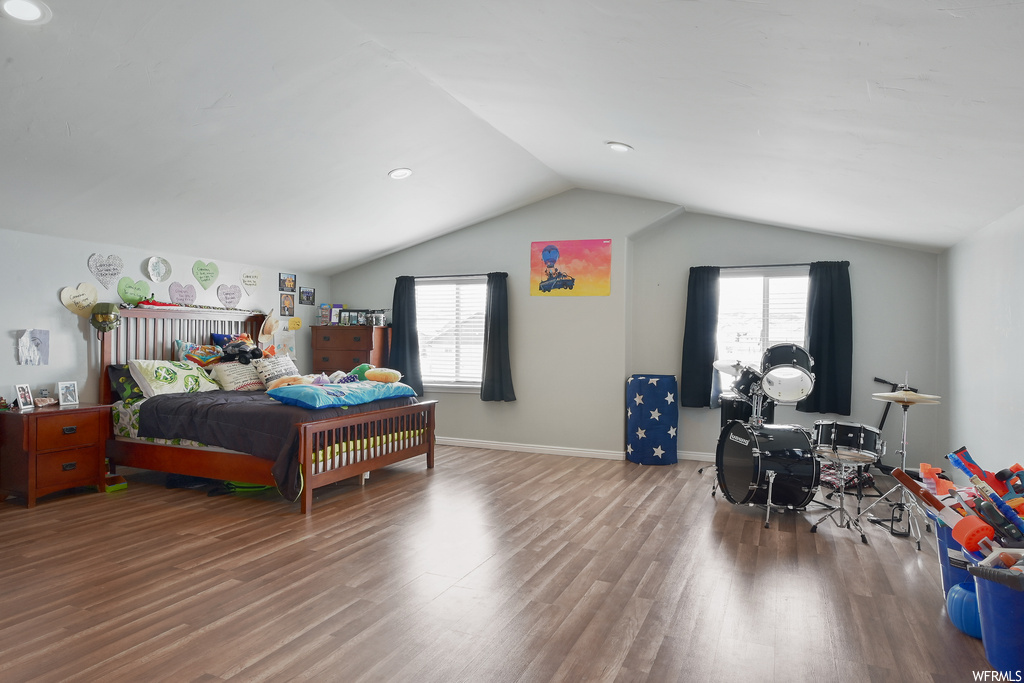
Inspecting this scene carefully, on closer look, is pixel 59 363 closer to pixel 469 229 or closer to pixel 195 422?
pixel 195 422

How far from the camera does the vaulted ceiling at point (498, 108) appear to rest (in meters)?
2.00

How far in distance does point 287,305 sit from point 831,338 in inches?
211

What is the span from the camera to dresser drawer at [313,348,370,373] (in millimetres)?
6297

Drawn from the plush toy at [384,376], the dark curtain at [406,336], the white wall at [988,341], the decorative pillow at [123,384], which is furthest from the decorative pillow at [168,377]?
the white wall at [988,341]

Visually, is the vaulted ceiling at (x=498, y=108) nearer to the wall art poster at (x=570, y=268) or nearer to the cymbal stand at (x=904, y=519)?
the wall art poster at (x=570, y=268)

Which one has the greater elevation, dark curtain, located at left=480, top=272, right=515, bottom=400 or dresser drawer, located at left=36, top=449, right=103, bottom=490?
dark curtain, located at left=480, top=272, right=515, bottom=400

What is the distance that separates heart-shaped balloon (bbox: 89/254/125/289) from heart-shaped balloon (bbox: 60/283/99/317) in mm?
107

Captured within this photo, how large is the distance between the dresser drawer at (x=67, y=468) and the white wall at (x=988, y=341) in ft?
19.2

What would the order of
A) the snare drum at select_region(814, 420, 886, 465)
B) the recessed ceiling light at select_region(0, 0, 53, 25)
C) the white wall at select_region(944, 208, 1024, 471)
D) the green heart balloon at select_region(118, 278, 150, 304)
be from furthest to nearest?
the green heart balloon at select_region(118, 278, 150, 304)
the snare drum at select_region(814, 420, 886, 465)
the white wall at select_region(944, 208, 1024, 471)
the recessed ceiling light at select_region(0, 0, 53, 25)

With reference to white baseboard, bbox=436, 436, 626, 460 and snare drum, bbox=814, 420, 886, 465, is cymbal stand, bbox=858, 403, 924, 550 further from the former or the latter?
white baseboard, bbox=436, 436, 626, 460

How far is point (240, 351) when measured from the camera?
17.3 feet

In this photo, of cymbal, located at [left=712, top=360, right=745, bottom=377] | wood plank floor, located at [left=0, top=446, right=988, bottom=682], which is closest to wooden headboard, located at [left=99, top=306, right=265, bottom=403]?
wood plank floor, located at [left=0, top=446, right=988, bottom=682]

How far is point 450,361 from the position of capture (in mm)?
6535

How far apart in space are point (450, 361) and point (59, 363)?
3.43 metres
